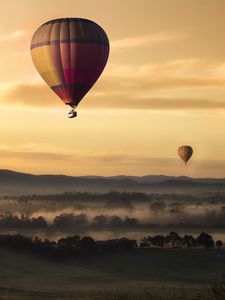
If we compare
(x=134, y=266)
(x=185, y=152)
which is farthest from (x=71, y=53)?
(x=185, y=152)

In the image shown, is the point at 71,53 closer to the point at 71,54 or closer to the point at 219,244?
the point at 71,54

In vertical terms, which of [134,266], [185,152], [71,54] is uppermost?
[185,152]

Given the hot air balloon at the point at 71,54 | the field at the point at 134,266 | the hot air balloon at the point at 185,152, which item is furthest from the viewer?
the hot air balloon at the point at 185,152

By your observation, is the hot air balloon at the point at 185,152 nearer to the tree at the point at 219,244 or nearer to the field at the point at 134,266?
the tree at the point at 219,244

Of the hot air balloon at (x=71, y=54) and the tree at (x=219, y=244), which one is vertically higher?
the hot air balloon at (x=71, y=54)

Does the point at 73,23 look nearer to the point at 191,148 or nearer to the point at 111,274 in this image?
the point at 111,274

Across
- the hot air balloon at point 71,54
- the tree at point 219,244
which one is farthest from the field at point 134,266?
the hot air balloon at point 71,54

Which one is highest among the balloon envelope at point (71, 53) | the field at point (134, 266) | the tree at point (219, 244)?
the balloon envelope at point (71, 53)

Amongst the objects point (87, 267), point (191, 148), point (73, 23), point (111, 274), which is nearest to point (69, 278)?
point (111, 274)

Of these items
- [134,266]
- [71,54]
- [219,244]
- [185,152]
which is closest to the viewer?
[71,54]
